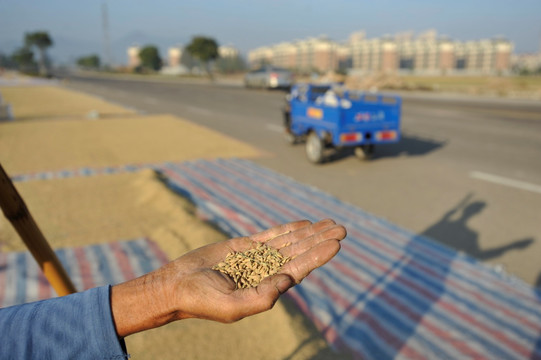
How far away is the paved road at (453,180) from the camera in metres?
5.12

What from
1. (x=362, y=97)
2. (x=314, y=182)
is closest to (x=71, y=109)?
(x=362, y=97)

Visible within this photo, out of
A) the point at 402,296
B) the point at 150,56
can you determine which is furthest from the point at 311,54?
the point at 402,296

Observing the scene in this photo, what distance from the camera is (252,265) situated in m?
2.00

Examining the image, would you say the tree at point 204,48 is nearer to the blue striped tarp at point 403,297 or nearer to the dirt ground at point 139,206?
the dirt ground at point 139,206

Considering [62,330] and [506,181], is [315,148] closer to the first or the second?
[506,181]

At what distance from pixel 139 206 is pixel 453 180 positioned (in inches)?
240

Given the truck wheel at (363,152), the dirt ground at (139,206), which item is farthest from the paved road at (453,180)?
the dirt ground at (139,206)

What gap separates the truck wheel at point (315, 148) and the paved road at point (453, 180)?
0.76ft

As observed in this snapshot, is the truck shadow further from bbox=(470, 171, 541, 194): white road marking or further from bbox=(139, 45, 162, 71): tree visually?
bbox=(139, 45, 162, 71): tree

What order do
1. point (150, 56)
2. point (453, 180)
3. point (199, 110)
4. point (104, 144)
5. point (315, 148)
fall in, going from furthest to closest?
point (150, 56), point (199, 110), point (104, 144), point (315, 148), point (453, 180)

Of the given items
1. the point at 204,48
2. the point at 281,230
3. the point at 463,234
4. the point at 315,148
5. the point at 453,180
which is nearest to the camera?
the point at 281,230

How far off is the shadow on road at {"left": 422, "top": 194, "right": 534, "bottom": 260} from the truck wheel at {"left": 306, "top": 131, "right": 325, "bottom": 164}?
334cm

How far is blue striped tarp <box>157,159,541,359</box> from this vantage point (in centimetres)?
310

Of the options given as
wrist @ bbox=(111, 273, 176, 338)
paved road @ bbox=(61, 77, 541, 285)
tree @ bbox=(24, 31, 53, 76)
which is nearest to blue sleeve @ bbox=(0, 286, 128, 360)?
wrist @ bbox=(111, 273, 176, 338)
